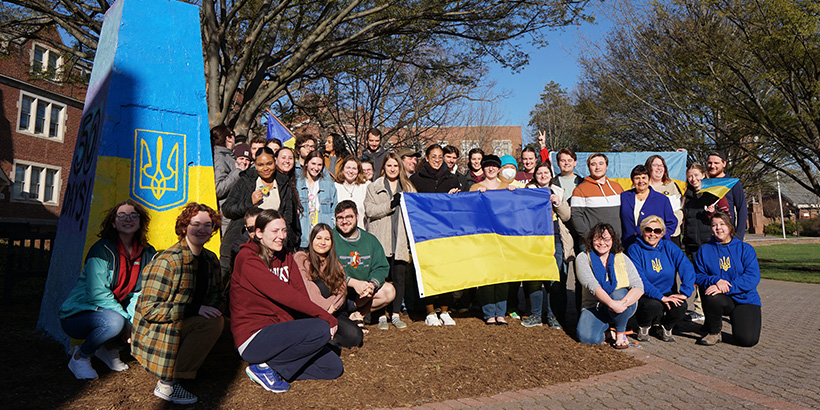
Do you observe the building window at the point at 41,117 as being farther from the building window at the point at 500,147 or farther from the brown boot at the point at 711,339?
the brown boot at the point at 711,339

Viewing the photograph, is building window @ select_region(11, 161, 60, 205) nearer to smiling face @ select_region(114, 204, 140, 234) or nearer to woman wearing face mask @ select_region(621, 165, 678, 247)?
smiling face @ select_region(114, 204, 140, 234)

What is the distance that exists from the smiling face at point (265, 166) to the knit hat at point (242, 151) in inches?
26.5

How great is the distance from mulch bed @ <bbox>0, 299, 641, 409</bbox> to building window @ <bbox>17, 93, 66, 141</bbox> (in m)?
26.2

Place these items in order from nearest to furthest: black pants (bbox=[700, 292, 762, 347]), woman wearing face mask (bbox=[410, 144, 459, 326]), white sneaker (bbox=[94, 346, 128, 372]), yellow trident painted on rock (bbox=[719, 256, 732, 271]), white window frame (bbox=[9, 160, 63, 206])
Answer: white sneaker (bbox=[94, 346, 128, 372])
black pants (bbox=[700, 292, 762, 347])
yellow trident painted on rock (bbox=[719, 256, 732, 271])
woman wearing face mask (bbox=[410, 144, 459, 326])
white window frame (bbox=[9, 160, 63, 206])

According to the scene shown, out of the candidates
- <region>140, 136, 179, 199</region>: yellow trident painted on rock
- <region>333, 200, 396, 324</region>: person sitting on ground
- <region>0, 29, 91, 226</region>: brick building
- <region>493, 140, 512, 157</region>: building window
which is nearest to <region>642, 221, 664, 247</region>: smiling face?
<region>333, 200, 396, 324</region>: person sitting on ground

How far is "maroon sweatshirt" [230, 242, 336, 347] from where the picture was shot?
14.0 ft

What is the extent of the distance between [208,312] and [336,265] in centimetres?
131

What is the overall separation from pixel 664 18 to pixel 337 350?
14172 mm

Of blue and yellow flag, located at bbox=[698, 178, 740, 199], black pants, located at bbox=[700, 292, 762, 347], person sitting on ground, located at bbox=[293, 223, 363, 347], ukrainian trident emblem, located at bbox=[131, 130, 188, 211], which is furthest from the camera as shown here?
blue and yellow flag, located at bbox=[698, 178, 740, 199]

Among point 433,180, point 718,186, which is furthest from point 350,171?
point 718,186

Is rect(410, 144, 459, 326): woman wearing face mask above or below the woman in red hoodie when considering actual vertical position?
above

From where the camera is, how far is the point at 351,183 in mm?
6801

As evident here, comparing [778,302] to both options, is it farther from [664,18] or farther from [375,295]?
[664,18]

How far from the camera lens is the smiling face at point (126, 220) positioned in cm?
445
